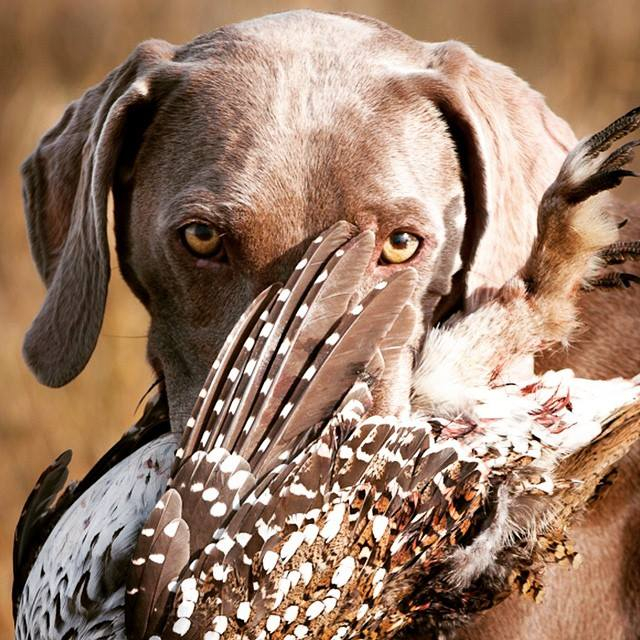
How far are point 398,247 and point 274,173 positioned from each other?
0.34 metres

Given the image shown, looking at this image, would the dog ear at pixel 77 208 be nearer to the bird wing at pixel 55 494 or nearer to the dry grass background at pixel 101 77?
A: the bird wing at pixel 55 494

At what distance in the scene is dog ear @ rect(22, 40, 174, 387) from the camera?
3.67 metres

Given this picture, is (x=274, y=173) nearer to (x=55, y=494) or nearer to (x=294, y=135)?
(x=294, y=135)

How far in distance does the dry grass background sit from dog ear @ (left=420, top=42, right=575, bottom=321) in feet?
9.12

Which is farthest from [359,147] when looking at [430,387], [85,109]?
[85,109]

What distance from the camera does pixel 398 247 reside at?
3488mm

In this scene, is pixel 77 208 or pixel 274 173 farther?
pixel 77 208

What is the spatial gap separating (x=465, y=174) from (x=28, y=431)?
314cm

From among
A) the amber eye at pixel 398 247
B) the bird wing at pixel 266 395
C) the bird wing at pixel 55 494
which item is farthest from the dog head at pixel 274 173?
the bird wing at pixel 266 395

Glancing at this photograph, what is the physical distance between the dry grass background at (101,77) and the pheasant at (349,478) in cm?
268

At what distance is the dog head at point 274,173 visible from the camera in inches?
136

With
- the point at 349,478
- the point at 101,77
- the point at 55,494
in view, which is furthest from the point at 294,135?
the point at 101,77

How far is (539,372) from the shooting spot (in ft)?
12.0

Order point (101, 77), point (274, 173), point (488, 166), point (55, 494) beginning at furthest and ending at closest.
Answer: point (101, 77) < point (55, 494) < point (488, 166) < point (274, 173)
